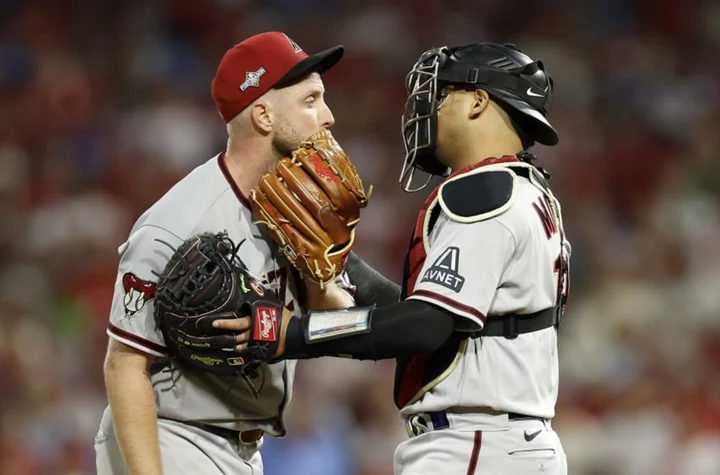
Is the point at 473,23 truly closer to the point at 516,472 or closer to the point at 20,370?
the point at 20,370

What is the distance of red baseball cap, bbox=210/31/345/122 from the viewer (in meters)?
3.17

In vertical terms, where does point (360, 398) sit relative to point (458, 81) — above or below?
below

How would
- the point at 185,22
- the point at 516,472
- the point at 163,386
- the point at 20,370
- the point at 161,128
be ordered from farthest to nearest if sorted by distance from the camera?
the point at 185,22 < the point at 161,128 < the point at 20,370 < the point at 163,386 < the point at 516,472

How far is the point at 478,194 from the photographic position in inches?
111

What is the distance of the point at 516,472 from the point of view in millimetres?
2859

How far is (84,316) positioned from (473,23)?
Answer: 3.80 m

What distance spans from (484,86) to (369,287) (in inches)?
31.8

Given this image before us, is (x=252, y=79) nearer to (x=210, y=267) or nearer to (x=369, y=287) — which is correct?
(x=210, y=267)

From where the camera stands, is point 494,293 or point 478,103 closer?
point 494,293

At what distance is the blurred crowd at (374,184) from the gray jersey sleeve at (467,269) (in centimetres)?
288

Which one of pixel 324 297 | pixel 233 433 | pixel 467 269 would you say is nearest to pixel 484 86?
pixel 467 269

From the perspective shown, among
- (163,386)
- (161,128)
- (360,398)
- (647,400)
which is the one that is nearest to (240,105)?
(163,386)

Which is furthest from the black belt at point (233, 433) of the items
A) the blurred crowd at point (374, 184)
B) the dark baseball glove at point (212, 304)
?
the blurred crowd at point (374, 184)

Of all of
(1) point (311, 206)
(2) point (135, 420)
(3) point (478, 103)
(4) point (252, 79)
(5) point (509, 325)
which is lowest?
(2) point (135, 420)
